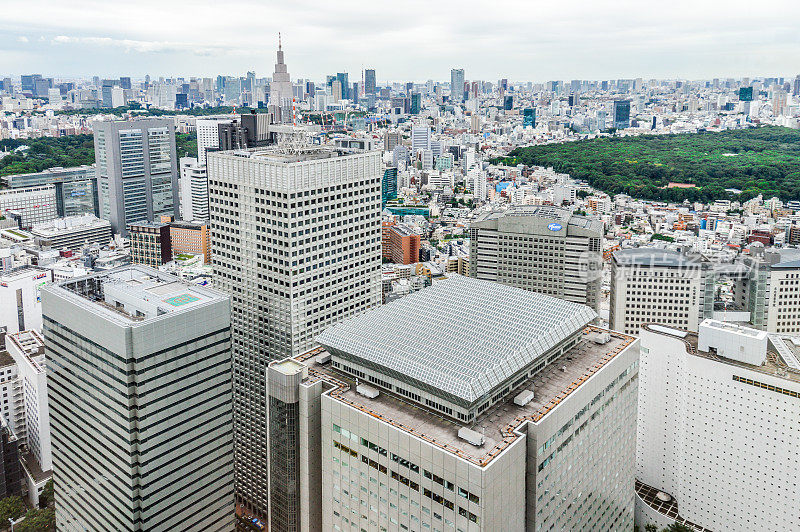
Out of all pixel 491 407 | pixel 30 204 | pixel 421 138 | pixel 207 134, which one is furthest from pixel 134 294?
pixel 421 138

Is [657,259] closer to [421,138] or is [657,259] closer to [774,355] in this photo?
[774,355]

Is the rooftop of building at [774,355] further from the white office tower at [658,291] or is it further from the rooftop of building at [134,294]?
the rooftop of building at [134,294]

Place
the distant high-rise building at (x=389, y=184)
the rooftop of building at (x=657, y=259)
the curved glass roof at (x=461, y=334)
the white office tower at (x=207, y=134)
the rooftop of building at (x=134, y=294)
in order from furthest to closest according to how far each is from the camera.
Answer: the distant high-rise building at (x=389, y=184) → the white office tower at (x=207, y=134) → the rooftop of building at (x=657, y=259) → the rooftop of building at (x=134, y=294) → the curved glass roof at (x=461, y=334)

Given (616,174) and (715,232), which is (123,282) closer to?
(715,232)

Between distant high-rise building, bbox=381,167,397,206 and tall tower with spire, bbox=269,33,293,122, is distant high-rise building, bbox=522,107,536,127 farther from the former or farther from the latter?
tall tower with spire, bbox=269,33,293,122

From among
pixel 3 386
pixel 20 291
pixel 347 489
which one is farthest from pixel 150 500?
pixel 20 291

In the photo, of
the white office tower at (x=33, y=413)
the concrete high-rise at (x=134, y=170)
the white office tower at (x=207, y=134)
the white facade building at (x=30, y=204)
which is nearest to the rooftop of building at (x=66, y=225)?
the concrete high-rise at (x=134, y=170)
